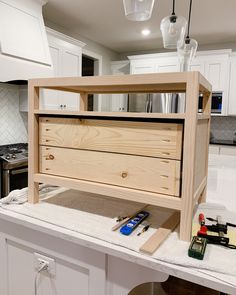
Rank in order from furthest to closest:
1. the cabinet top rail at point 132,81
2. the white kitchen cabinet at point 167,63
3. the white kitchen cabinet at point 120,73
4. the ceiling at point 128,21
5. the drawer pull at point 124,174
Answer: the white kitchen cabinet at point 120,73
the white kitchen cabinet at point 167,63
the ceiling at point 128,21
the drawer pull at point 124,174
the cabinet top rail at point 132,81

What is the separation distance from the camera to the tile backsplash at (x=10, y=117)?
314 centimetres

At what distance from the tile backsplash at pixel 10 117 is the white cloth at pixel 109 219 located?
2.29 metres

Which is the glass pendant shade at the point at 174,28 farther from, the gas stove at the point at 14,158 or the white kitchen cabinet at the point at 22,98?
the white kitchen cabinet at the point at 22,98

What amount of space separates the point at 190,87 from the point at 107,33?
3.88m

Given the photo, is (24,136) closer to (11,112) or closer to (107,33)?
(11,112)

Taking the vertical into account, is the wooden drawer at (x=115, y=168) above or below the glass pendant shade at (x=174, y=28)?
below

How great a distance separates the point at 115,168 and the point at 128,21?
10.9ft

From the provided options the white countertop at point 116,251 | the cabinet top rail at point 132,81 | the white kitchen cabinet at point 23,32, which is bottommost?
the white countertop at point 116,251

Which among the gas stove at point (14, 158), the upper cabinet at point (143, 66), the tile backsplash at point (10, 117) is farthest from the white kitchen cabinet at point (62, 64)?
the upper cabinet at point (143, 66)

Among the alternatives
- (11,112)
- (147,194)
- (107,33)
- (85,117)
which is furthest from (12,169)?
(107,33)

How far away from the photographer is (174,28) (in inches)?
65.8

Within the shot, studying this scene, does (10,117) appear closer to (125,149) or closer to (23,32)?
(23,32)

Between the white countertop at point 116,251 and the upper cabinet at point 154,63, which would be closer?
the white countertop at point 116,251

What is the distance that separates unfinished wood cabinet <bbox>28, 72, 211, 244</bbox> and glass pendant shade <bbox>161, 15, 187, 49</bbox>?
2.73 ft
